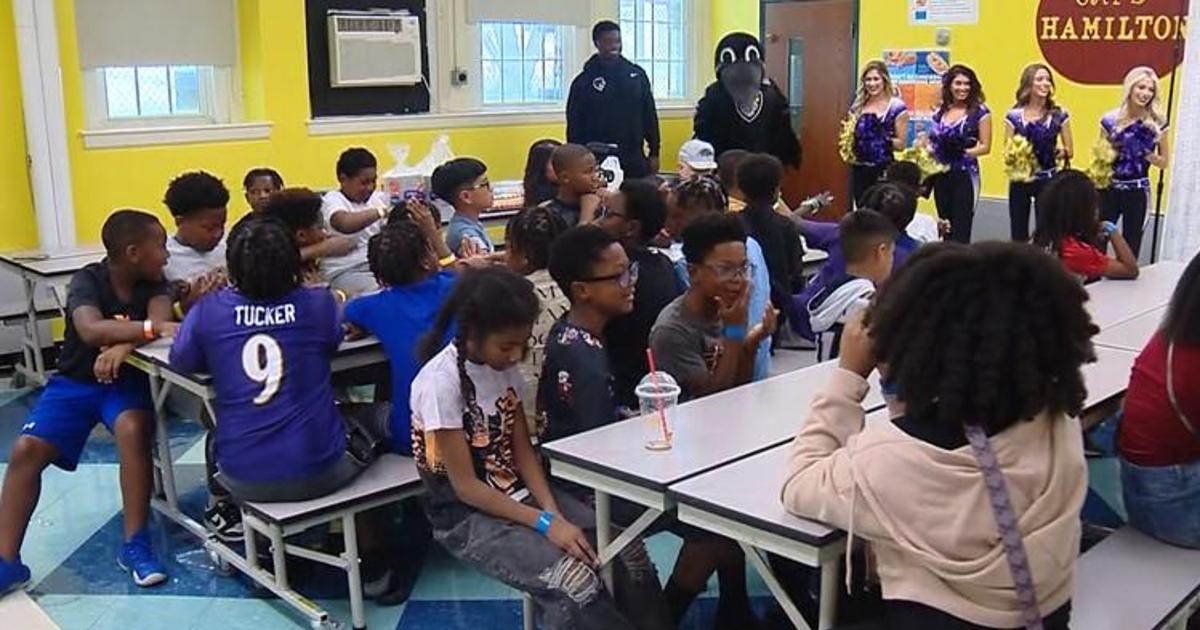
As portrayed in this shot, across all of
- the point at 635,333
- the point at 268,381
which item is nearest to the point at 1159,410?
the point at 635,333

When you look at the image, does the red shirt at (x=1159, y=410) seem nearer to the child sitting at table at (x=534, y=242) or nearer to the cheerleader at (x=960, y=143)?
the child sitting at table at (x=534, y=242)

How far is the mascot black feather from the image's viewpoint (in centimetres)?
766

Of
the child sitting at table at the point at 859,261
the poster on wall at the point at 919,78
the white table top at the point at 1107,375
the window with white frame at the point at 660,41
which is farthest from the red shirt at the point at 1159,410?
the window with white frame at the point at 660,41

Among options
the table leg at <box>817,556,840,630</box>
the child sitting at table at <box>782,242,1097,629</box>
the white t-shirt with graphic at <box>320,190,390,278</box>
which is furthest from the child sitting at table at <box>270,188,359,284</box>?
the child sitting at table at <box>782,242,1097,629</box>

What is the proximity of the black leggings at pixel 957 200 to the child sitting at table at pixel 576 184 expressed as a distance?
3086 millimetres

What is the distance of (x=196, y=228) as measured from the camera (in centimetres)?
384

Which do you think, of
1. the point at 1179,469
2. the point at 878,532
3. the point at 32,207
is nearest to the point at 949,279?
the point at 878,532

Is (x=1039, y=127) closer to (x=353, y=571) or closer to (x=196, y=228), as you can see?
(x=196, y=228)

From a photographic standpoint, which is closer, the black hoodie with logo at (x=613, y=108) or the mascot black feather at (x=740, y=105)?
the black hoodie with logo at (x=613, y=108)

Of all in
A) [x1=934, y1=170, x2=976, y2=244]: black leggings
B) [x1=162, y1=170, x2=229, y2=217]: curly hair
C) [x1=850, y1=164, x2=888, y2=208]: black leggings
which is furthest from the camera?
[x1=850, y1=164, x2=888, y2=208]: black leggings

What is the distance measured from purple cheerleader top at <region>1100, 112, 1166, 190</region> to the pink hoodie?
16.3 ft

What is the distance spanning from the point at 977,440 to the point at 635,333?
1.57m

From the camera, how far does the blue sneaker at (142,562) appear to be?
3.42m

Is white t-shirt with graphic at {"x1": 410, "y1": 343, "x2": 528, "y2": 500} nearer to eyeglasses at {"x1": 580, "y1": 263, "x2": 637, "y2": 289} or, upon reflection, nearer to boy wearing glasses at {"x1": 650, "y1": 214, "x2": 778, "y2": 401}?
eyeglasses at {"x1": 580, "y1": 263, "x2": 637, "y2": 289}
